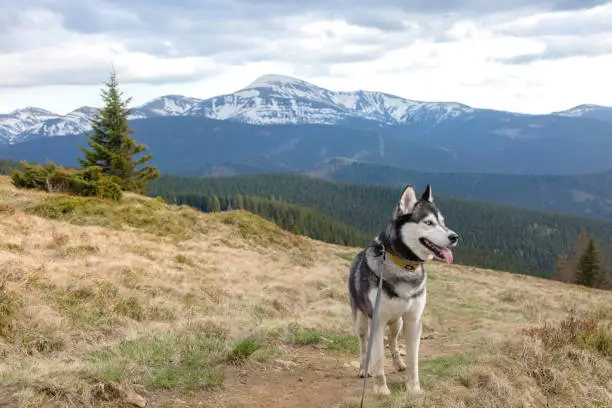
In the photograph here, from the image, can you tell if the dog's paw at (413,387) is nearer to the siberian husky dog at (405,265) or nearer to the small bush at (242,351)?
the siberian husky dog at (405,265)

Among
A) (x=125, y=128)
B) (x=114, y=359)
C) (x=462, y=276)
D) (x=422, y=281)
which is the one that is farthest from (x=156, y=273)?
(x=125, y=128)

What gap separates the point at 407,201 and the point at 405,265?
3.06 feet

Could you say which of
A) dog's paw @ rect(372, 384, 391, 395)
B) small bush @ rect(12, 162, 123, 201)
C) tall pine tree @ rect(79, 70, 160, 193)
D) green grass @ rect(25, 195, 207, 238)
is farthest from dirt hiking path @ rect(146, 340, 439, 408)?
tall pine tree @ rect(79, 70, 160, 193)

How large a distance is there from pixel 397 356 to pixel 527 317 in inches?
430

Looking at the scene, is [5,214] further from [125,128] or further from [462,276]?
[125,128]

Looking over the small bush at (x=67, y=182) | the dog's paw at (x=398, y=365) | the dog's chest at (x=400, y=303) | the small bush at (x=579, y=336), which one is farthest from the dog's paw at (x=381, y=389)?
the small bush at (x=67, y=182)

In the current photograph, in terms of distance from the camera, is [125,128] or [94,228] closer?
[94,228]

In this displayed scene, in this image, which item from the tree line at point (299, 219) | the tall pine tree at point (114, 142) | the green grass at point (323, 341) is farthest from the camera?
the tree line at point (299, 219)

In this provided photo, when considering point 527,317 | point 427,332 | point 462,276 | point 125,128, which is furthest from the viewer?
point 125,128

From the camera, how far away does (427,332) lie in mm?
13633

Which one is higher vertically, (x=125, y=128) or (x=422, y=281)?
(x=125, y=128)

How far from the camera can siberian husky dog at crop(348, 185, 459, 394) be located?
19.9ft

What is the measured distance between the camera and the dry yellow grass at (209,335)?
6300 mm

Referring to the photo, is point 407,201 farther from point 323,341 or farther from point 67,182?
point 67,182
